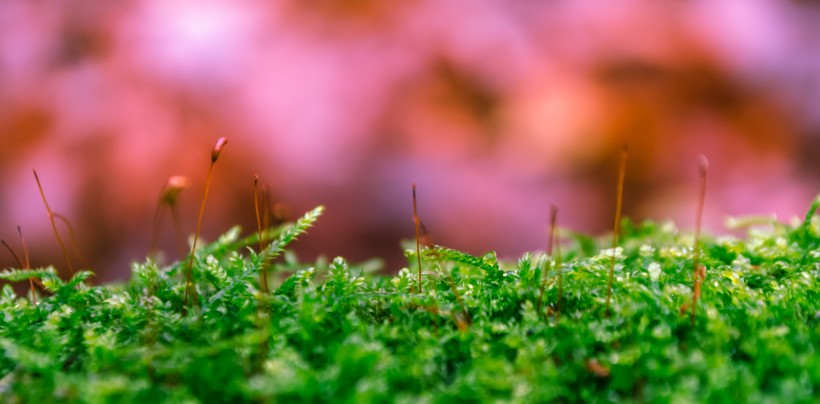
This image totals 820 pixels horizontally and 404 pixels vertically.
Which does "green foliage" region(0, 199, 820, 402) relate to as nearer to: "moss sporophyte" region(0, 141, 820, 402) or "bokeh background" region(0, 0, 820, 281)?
"moss sporophyte" region(0, 141, 820, 402)

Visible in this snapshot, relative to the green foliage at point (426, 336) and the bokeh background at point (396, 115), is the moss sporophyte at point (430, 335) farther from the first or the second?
the bokeh background at point (396, 115)

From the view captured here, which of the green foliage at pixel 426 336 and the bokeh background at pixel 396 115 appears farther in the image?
the bokeh background at pixel 396 115

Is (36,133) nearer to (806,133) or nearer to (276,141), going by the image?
(276,141)

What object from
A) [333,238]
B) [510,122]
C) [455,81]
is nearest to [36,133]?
[333,238]

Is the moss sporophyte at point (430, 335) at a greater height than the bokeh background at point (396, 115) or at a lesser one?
lesser

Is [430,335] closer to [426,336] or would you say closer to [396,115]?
[426,336]

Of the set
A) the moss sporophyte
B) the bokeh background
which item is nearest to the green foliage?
the moss sporophyte

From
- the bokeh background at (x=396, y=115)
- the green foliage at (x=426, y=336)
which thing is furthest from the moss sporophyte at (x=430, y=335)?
the bokeh background at (x=396, y=115)
